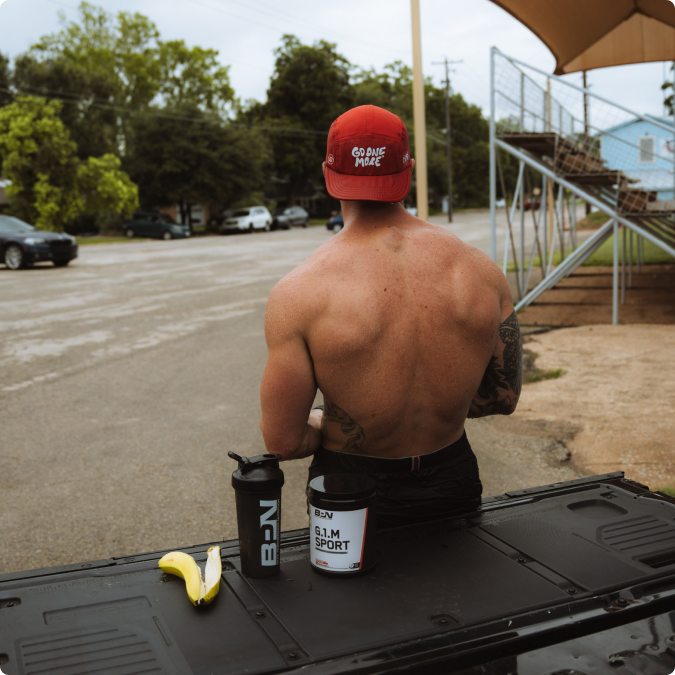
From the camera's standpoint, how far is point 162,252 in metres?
26.2

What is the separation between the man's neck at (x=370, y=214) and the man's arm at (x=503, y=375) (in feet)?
1.65

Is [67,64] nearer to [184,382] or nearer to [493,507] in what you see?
[184,382]

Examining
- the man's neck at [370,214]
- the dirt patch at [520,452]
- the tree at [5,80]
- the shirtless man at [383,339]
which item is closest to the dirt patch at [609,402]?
the dirt patch at [520,452]

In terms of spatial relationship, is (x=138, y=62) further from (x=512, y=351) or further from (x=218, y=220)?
(x=512, y=351)

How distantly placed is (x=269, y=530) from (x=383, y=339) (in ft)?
2.04

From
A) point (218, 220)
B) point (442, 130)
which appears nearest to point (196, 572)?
point (218, 220)

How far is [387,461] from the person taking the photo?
222 centimetres

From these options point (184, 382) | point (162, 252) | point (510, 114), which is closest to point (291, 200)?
point (162, 252)

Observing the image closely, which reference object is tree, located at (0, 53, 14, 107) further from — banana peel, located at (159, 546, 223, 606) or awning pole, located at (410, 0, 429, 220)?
banana peel, located at (159, 546, 223, 606)

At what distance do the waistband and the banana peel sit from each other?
19.1 inches

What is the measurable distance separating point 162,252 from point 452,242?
82.5 feet

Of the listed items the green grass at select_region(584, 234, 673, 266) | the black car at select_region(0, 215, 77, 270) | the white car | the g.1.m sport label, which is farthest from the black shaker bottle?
the white car

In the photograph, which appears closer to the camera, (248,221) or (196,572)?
(196,572)

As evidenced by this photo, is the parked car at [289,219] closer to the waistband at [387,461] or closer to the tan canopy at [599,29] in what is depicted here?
the tan canopy at [599,29]
